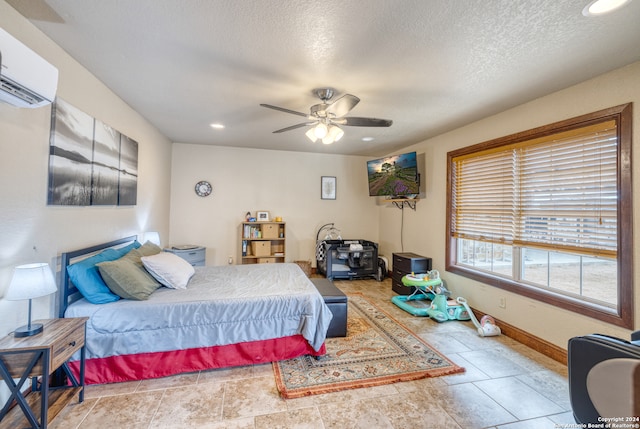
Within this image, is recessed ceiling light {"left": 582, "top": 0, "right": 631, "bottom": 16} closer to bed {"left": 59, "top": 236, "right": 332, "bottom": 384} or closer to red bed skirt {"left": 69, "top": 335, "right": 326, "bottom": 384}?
bed {"left": 59, "top": 236, "right": 332, "bottom": 384}

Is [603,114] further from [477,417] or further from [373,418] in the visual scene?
[373,418]

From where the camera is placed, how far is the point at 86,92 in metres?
2.27

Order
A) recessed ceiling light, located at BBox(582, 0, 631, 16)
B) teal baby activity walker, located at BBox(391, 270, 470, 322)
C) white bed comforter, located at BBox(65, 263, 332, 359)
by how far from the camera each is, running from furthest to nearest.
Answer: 1. teal baby activity walker, located at BBox(391, 270, 470, 322)
2. white bed comforter, located at BBox(65, 263, 332, 359)
3. recessed ceiling light, located at BBox(582, 0, 631, 16)

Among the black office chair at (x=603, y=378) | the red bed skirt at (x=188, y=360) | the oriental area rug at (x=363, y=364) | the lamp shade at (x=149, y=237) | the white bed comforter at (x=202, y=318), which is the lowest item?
the oriental area rug at (x=363, y=364)

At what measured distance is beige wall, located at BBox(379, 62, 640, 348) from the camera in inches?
81.3

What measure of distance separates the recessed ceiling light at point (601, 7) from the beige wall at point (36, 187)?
3327 mm

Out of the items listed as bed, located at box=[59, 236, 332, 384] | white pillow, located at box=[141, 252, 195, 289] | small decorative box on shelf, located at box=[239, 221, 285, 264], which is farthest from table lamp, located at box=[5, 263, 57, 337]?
small decorative box on shelf, located at box=[239, 221, 285, 264]

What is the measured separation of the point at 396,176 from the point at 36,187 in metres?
4.29

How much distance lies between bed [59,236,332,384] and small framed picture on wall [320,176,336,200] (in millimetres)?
3278

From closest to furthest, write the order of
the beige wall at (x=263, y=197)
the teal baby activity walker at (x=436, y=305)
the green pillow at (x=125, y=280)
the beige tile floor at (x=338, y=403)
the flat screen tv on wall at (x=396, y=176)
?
the beige tile floor at (x=338, y=403) → the green pillow at (x=125, y=280) → the teal baby activity walker at (x=436, y=305) → the flat screen tv on wall at (x=396, y=176) → the beige wall at (x=263, y=197)

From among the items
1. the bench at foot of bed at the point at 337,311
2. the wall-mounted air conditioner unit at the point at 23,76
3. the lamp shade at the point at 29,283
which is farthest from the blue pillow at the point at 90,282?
the bench at foot of bed at the point at 337,311

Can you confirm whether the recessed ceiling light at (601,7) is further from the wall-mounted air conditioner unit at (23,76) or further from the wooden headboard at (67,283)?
the wooden headboard at (67,283)

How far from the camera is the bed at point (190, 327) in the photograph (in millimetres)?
1985

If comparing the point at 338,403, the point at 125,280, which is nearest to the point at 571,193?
the point at 338,403
